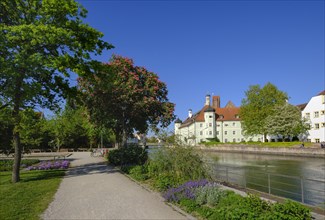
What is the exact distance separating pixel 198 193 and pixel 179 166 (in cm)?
349

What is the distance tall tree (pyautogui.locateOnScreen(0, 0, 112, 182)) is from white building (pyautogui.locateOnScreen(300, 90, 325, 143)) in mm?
55061

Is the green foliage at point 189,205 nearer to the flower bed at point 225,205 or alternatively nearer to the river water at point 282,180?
the flower bed at point 225,205

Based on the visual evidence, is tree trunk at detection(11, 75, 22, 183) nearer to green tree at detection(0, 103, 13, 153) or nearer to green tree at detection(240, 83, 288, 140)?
green tree at detection(0, 103, 13, 153)

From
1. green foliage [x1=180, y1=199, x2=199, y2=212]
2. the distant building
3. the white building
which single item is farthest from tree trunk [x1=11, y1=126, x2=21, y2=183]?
the distant building

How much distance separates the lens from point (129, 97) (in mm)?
23922

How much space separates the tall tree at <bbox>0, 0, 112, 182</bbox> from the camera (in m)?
15.0

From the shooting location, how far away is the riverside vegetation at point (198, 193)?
706 centimetres

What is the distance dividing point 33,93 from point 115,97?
8.60 m

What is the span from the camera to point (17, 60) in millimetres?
14719

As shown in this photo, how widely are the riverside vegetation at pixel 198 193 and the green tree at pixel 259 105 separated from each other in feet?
185

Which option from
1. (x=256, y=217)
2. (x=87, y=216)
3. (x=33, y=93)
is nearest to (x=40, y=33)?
(x=33, y=93)

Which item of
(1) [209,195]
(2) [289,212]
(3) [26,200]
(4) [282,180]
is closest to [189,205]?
(1) [209,195]

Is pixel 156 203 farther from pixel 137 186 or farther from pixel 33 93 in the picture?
pixel 33 93

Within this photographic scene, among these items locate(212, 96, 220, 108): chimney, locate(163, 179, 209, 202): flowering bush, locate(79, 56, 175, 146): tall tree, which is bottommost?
locate(163, 179, 209, 202): flowering bush
